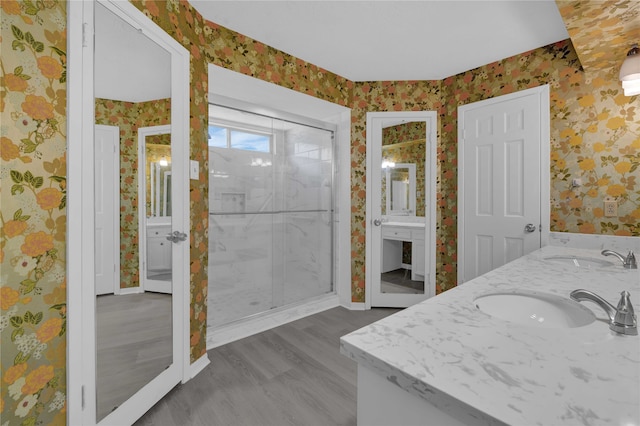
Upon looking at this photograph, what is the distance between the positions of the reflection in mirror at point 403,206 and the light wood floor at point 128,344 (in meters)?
2.17

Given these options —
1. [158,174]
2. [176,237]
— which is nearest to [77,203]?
[158,174]

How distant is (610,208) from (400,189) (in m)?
1.67

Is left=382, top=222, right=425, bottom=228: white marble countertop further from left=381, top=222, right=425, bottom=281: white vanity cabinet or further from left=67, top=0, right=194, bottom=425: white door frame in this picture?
left=67, top=0, right=194, bottom=425: white door frame

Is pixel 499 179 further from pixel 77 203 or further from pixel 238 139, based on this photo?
pixel 77 203

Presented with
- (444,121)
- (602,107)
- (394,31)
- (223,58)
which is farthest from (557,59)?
(223,58)

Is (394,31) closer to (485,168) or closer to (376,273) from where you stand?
(485,168)

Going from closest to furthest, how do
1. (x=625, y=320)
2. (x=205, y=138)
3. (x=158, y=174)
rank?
1. (x=625, y=320)
2. (x=158, y=174)
3. (x=205, y=138)

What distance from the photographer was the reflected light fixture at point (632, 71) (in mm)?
1818

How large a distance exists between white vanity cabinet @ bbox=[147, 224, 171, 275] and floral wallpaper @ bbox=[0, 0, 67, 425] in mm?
514

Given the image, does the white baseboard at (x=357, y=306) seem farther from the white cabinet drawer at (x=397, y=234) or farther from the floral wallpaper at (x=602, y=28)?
the floral wallpaper at (x=602, y=28)

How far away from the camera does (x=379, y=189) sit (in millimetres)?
3184

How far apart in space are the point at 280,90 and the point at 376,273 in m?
2.04

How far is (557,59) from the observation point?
7.88 feet

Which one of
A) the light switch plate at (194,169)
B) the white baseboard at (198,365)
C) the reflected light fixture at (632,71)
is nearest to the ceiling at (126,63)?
the light switch plate at (194,169)
